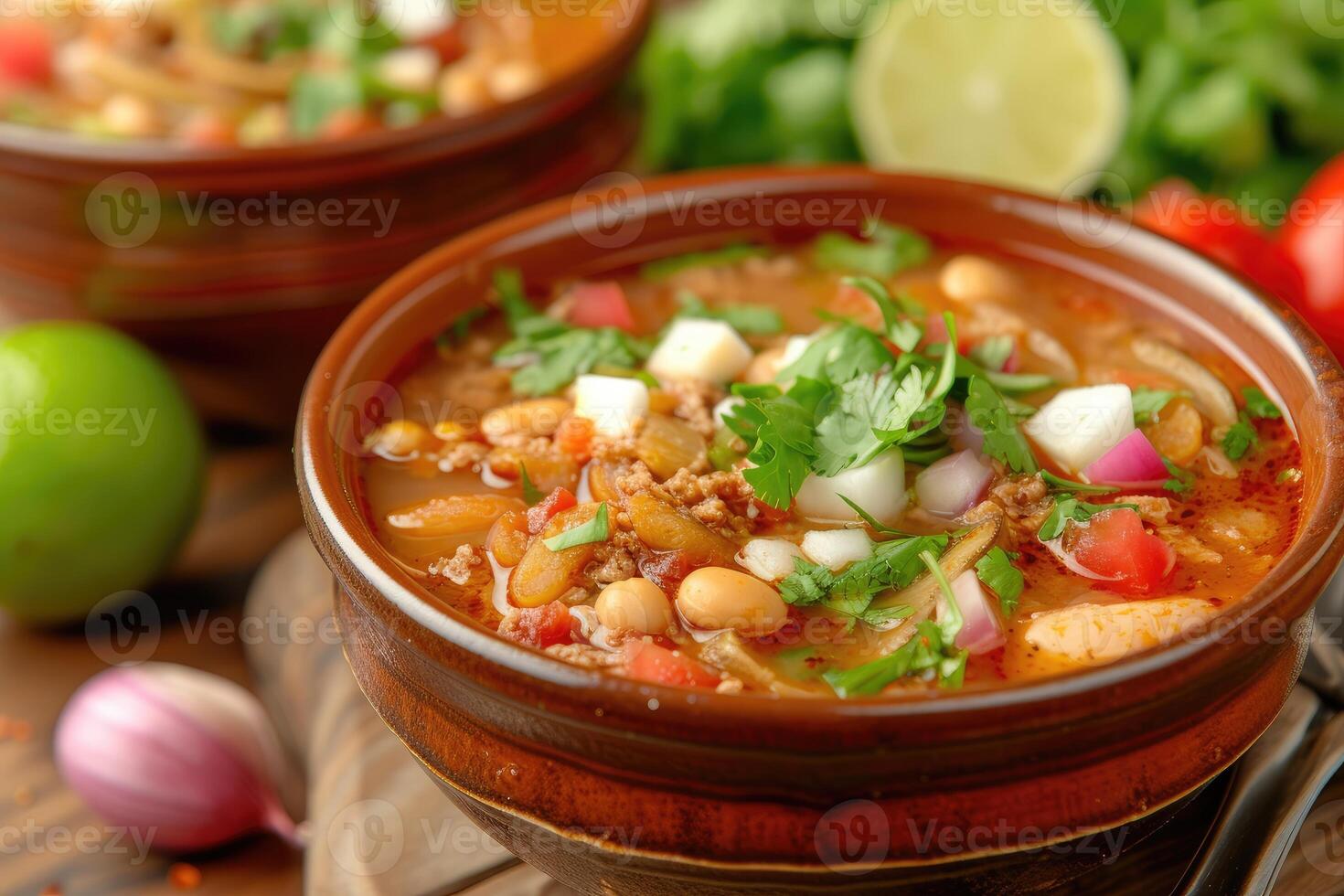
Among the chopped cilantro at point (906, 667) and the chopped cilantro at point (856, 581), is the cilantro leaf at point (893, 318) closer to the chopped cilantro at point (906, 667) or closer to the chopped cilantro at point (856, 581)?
the chopped cilantro at point (856, 581)

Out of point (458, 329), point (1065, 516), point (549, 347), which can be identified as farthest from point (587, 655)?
point (458, 329)

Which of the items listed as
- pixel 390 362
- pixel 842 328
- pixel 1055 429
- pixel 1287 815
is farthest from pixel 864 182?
pixel 1287 815

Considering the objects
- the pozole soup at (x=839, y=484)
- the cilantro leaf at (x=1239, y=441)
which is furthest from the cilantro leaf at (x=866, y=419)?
the cilantro leaf at (x=1239, y=441)

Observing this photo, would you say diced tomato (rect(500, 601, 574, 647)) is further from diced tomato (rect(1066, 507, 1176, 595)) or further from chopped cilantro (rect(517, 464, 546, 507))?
diced tomato (rect(1066, 507, 1176, 595))

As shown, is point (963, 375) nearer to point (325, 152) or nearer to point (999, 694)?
point (999, 694)

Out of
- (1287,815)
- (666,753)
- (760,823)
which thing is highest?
(666,753)

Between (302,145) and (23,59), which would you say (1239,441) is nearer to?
(302,145)

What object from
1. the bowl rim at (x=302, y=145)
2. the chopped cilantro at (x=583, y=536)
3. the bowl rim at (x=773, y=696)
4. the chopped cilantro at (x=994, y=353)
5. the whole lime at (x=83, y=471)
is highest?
the bowl rim at (x=773, y=696)
